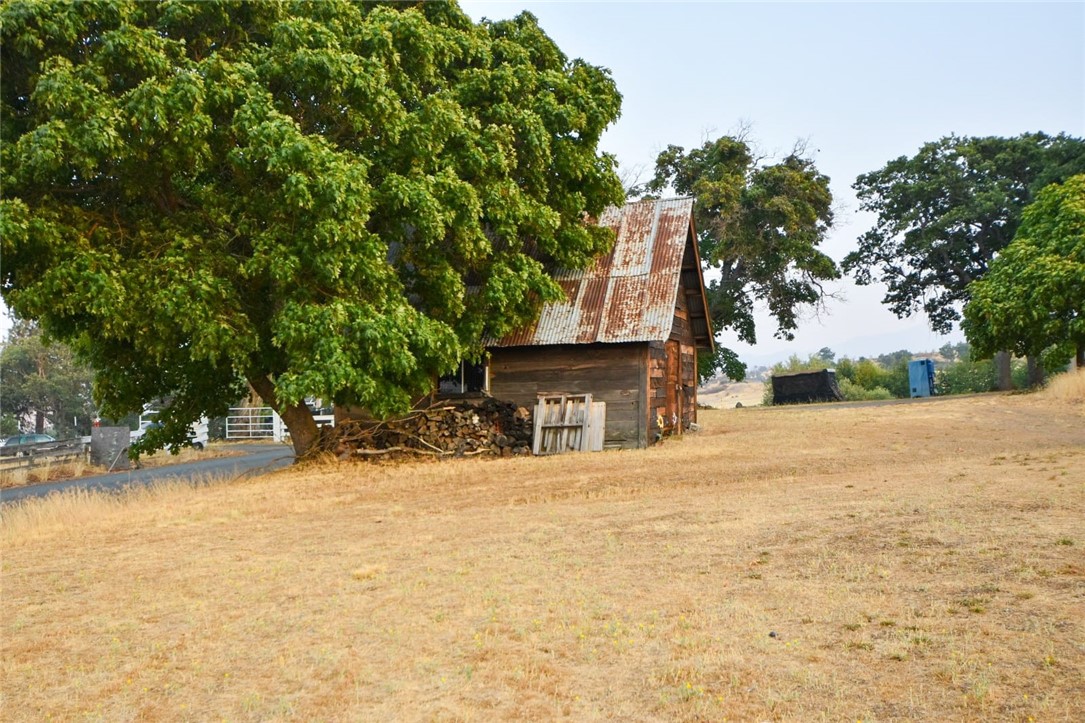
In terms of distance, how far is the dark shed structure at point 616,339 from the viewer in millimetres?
21125

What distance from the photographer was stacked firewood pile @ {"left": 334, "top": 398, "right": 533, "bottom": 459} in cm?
1992

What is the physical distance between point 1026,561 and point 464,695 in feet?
16.4

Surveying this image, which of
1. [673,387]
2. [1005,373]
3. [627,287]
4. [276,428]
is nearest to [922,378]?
[1005,373]

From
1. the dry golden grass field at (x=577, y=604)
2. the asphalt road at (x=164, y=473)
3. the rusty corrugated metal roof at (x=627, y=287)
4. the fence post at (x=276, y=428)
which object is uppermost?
the rusty corrugated metal roof at (x=627, y=287)

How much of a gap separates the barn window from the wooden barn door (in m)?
5.36

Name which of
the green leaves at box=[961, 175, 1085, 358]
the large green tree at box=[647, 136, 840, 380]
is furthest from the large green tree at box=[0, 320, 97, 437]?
the green leaves at box=[961, 175, 1085, 358]

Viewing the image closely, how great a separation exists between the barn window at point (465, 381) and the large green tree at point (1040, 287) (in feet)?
74.6

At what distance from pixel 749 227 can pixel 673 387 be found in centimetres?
1834

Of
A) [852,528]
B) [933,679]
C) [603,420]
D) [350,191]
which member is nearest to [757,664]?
[933,679]

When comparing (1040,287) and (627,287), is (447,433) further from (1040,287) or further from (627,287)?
(1040,287)

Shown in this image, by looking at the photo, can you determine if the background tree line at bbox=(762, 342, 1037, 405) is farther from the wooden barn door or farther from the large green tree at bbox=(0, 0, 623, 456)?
the large green tree at bbox=(0, 0, 623, 456)

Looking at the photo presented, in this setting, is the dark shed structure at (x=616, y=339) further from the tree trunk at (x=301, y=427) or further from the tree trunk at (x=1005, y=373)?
the tree trunk at (x=1005, y=373)

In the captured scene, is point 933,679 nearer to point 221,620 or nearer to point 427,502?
point 221,620

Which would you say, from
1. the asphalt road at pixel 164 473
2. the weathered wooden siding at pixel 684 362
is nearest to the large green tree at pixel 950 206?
the weathered wooden siding at pixel 684 362
